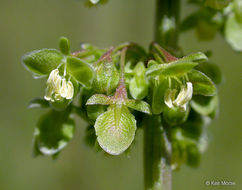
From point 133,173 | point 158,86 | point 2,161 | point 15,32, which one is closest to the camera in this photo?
point 158,86

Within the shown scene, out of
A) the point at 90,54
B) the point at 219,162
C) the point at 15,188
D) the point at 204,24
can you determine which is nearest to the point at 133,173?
the point at 219,162

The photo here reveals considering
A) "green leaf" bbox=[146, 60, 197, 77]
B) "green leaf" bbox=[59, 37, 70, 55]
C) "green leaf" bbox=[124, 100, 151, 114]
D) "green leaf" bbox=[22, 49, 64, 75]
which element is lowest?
"green leaf" bbox=[124, 100, 151, 114]

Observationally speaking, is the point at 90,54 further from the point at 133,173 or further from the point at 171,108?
the point at 133,173

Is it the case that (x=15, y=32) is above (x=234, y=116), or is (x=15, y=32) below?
above

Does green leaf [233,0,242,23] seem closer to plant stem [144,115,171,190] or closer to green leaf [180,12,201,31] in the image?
green leaf [180,12,201,31]

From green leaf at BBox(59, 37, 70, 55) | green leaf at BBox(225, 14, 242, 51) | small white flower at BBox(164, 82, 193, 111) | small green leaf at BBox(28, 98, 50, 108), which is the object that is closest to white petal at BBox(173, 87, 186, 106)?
small white flower at BBox(164, 82, 193, 111)

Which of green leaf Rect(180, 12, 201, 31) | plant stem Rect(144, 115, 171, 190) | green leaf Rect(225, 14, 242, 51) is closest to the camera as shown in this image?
plant stem Rect(144, 115, 171, 190)

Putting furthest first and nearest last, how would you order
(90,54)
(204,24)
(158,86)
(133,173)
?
1. (133,173)
2. (204,24)
3. (90,54)
4. (158,86)
